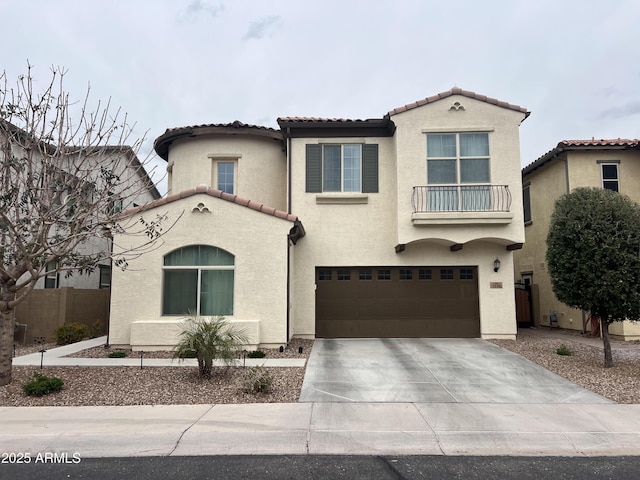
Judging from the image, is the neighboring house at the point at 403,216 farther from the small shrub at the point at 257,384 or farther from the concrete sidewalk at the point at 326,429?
the concrete sidewalk at the point at 326,429

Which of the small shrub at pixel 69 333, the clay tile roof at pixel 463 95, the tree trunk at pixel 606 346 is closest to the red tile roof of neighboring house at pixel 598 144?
the clay tile roof at pixel 463 95

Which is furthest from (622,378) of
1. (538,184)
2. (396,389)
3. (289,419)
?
(538,184)

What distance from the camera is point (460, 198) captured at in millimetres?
12609

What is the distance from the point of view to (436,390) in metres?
7.72

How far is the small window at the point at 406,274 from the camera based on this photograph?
1355 cm

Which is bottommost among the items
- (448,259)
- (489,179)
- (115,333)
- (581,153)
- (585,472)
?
(585,472)

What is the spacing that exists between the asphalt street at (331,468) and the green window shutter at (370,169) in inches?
372

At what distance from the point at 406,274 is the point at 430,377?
523 cm

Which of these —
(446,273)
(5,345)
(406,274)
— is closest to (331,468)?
(5,345)

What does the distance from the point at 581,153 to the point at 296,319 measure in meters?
10.9

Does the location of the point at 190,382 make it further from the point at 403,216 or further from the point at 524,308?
the point at 524,308

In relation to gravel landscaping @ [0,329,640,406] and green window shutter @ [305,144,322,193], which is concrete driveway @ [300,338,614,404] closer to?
gravel landscaping @ [0,329,640,406]

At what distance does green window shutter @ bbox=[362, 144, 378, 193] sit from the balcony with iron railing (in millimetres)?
1438

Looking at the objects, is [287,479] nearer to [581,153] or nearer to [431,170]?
[431,170]
